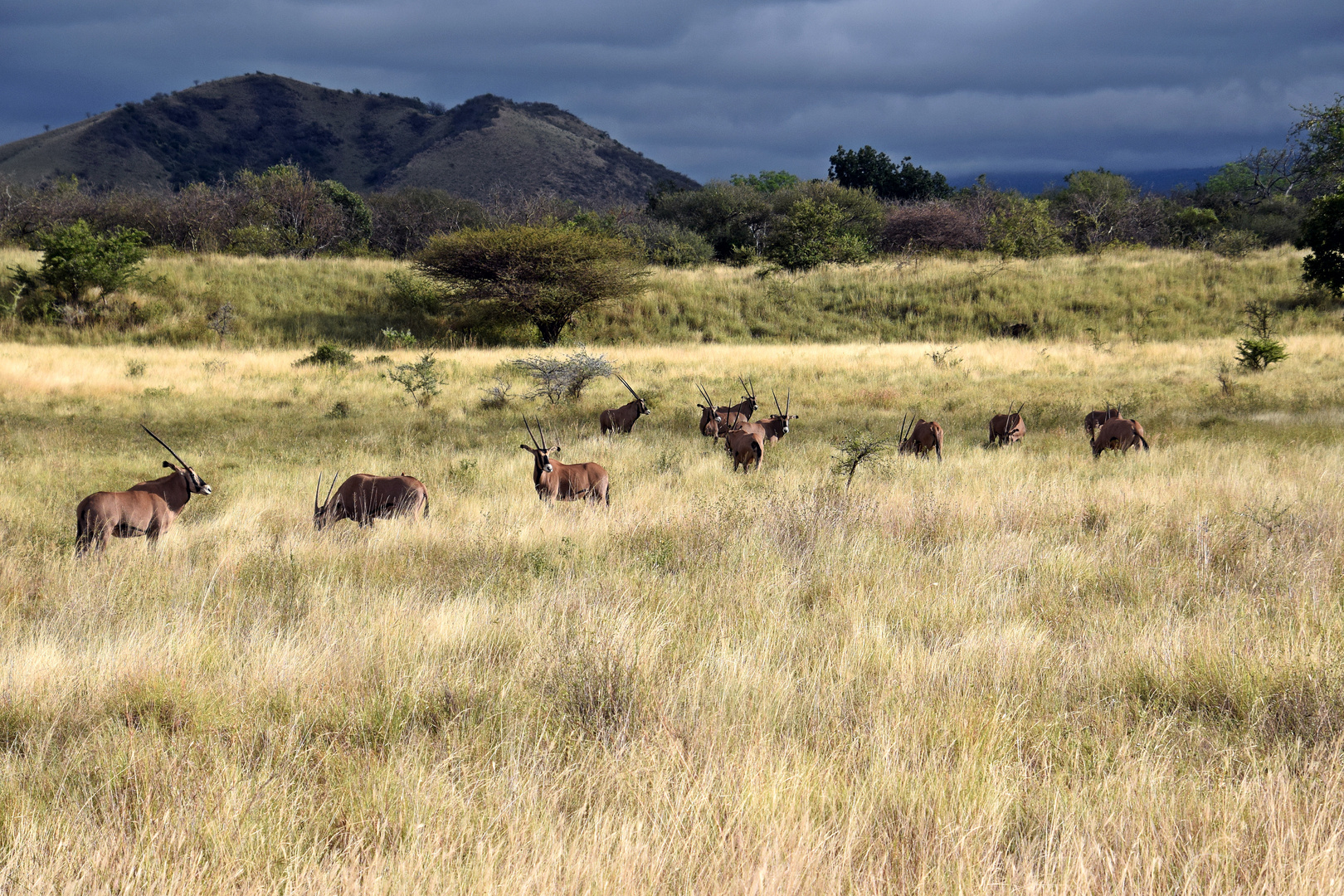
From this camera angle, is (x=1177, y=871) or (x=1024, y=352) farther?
(x=1024, y=352)

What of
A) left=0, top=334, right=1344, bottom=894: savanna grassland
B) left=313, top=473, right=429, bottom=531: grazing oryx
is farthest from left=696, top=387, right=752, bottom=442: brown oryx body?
left=313, top=473, right=429, bottom=531: grazing oryx

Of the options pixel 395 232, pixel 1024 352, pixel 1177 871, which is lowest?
pixel 1177 871

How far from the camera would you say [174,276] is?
31.9 m

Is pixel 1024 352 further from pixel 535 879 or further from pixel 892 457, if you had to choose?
pixel 535 879

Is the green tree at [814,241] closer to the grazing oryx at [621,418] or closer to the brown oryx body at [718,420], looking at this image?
the brown oryx body at [718,420]

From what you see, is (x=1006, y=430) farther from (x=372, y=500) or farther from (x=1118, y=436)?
(x=372, y=500)

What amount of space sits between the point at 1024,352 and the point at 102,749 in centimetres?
2761

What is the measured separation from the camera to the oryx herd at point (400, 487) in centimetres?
633

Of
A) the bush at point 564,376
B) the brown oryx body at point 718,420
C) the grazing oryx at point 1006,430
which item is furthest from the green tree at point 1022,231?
the brown oryx body at point 718,420

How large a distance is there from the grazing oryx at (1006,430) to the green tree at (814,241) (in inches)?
1097

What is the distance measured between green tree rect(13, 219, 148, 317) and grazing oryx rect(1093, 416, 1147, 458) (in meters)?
32.8

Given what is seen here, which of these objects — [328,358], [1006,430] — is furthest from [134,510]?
[328,358]

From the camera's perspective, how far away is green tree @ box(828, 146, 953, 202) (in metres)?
74.3

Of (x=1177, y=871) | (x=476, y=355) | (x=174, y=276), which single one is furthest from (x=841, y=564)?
(x=174, y=276)
